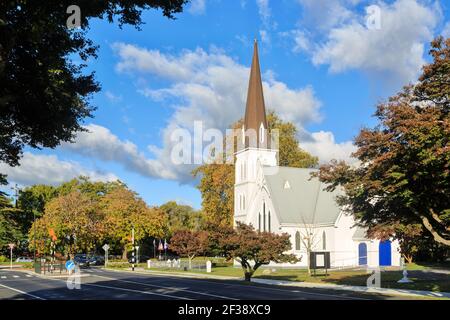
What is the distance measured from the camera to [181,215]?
365 feet

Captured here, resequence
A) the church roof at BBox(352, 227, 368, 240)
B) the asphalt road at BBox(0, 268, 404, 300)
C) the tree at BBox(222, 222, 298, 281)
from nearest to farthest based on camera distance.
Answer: the asphalt road at BBox(0, 268, 404, 300) → the tree at BBox(222, 222, 298, 281) → the church roof at BBox(352, 227, 368, 240)

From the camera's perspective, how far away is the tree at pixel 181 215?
10756 centimetres

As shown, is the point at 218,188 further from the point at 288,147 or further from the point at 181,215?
the point at 181,215

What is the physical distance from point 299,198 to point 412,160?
1734 inches

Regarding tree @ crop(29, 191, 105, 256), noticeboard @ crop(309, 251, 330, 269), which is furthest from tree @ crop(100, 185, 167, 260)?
noticeboard @ crop(309, 251, 330, 269)

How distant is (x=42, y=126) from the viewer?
48.2 ft

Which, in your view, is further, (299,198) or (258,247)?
(299,198)

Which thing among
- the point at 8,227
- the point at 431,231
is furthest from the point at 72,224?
the point at 431,231

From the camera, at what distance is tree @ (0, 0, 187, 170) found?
1130 centimetres

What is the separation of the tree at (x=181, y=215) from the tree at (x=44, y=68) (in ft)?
296

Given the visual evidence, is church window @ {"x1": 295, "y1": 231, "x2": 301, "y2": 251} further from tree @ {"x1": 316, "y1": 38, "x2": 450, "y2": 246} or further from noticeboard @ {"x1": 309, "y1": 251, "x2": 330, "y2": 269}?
tree @ {"x1": 316, "y1": 38, "x2": 450, "y2": 246}
